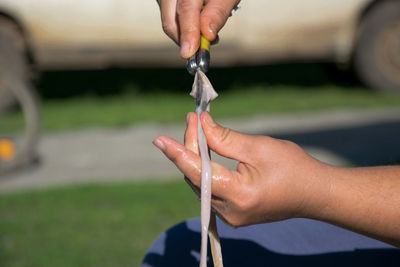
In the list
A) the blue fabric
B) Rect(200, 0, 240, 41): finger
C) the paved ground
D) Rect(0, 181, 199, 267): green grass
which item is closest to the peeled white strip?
Rect(200, 0, 240, 41): finger

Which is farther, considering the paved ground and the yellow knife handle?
the paved ground

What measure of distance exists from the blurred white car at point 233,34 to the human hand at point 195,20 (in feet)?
19.5

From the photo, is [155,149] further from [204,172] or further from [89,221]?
[204,172]

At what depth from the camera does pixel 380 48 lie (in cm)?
779

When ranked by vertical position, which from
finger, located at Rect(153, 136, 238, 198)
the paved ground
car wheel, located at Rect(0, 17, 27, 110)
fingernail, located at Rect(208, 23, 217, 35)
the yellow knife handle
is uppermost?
fingernail, located at Rect(208, 23, 217, 35)

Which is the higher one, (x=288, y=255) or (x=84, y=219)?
(x=288, y=255)

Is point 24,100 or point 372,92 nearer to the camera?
point 24,100

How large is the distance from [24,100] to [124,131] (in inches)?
67.0

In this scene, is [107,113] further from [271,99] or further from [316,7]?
[316,7]

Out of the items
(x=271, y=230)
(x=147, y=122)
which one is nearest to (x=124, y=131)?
(x=147, y=122)

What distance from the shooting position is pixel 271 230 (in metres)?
1.54

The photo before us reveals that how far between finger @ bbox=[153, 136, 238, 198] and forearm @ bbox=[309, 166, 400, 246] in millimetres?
159

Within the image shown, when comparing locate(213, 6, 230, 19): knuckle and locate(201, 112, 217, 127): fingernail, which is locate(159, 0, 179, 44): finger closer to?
locate(213, 6, 230, 19): knuckle

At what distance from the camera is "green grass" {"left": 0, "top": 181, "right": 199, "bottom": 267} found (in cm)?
383
